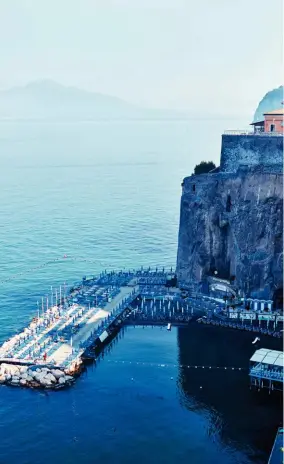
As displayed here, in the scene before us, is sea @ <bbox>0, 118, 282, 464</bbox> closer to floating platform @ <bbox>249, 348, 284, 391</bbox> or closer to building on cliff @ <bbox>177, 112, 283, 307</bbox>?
floating platform @ <bbox>249, 348, 284, 391</bbox>

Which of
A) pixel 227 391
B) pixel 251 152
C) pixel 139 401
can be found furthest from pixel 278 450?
pixel 251 152

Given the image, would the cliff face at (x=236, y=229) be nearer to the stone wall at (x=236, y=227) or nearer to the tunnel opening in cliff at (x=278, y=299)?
the stone wall at (x=236, y=227)

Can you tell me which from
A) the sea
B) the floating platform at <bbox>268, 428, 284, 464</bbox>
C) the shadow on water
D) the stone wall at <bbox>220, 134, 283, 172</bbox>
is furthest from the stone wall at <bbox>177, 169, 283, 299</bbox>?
the floating platform at <bbox>268, 428, 284, 464</bbox>

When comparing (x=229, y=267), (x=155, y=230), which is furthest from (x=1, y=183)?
(x=229, y=267)

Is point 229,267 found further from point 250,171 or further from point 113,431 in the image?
point 113,431

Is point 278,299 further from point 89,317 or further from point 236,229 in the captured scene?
point 89,317

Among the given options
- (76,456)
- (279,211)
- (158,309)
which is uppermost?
(279,211)

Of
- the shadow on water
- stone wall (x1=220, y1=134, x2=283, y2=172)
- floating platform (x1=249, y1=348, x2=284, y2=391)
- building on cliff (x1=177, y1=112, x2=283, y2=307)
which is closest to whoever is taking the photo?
the shadow on water
